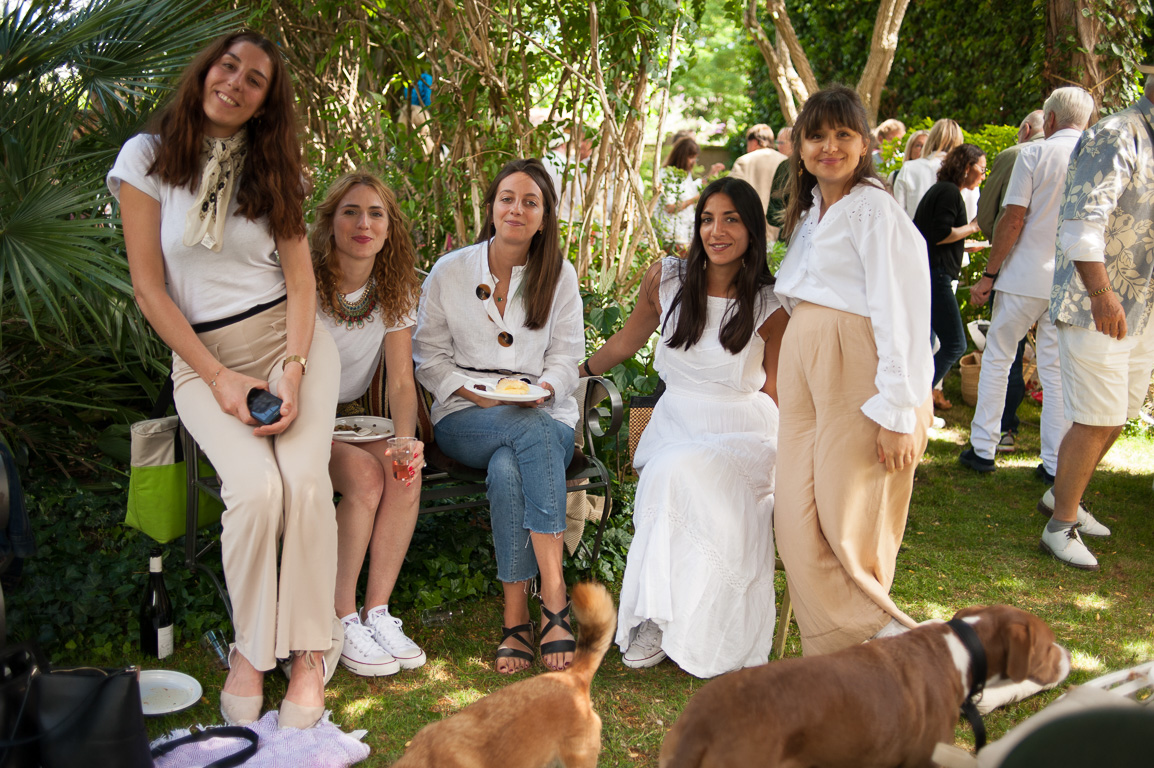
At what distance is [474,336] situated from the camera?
3492 mm

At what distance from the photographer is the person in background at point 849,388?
2664mm

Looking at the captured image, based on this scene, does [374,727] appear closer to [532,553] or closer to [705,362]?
[532,553]

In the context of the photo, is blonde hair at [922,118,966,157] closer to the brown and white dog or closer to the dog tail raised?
the brown and white dog

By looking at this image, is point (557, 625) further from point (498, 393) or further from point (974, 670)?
point (974, 670)

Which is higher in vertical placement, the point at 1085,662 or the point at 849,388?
the point at 849,388

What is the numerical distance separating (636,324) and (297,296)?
131 cm

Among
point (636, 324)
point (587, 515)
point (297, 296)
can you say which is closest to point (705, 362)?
point (636, 324)

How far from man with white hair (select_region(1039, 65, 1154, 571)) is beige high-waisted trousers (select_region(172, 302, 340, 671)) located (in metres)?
3.16

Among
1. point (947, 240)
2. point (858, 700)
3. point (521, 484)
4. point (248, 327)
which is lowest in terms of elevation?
point (858, 700)

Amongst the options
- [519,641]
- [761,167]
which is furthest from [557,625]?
[761,167]

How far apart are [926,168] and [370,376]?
4.80 metres

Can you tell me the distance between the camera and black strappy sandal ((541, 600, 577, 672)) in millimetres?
3102

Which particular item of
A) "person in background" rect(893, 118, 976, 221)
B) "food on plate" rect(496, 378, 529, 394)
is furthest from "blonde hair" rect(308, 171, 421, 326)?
"person in background" rect(893, 118, 976, 221)

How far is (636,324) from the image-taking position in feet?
11.6
